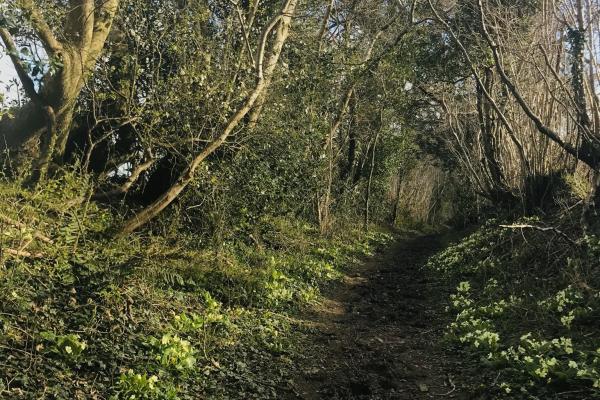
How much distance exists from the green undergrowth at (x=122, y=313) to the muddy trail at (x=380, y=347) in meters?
0.46

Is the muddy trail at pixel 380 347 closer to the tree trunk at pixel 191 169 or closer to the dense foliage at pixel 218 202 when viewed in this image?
the dense foliage at pixel 218 202

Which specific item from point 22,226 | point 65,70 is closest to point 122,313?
point 22,226

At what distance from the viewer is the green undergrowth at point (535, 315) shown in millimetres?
4941

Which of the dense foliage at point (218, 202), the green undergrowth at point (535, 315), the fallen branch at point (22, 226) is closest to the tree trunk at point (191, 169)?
the dense foliage at point (218, 202)

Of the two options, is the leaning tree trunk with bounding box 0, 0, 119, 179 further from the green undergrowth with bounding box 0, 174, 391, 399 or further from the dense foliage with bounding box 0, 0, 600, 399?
the green undergrowth with bounding box 0, 174, 391, 399

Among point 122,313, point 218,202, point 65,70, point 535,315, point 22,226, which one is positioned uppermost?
point 65,70

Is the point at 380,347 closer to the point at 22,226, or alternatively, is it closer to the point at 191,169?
the point at 191,169

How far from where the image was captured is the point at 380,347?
7.02 m

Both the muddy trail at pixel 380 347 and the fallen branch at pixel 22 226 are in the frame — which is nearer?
the fallen branch at pixel 22 226

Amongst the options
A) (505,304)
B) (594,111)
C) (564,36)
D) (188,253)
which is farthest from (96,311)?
(564,36)

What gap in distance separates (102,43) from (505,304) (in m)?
7.76

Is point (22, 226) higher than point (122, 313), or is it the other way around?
point (22, 226)

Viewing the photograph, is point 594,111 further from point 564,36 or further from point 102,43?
point 102,43

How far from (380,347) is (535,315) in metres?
2.20
